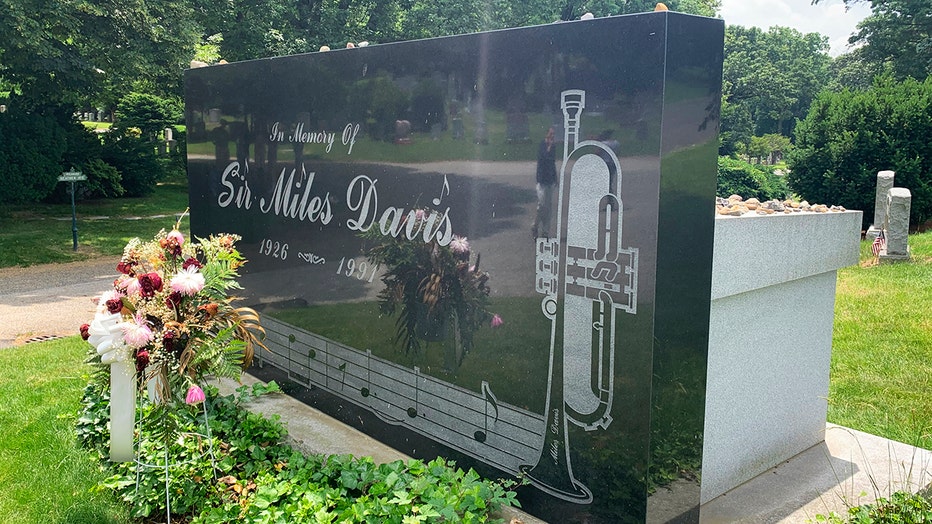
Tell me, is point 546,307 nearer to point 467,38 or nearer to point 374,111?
point 467,38

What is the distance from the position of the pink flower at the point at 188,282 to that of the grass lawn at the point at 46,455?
1.27 m

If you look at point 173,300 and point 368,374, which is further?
point 368,374

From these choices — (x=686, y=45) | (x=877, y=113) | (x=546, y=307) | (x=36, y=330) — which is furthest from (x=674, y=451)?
(x=877, y=113)

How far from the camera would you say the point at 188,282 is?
12.7 feet

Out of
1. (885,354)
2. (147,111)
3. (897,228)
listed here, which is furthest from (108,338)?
(147,111)

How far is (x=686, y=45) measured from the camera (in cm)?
325

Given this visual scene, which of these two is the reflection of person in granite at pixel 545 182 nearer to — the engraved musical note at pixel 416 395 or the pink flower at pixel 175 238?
the engraved musical note at pixel 416 395

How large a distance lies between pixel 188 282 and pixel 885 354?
672 centimetres

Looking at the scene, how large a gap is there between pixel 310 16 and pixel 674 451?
61.3ft

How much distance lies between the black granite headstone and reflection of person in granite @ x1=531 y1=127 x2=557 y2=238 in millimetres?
11

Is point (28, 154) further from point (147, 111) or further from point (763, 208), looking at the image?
point (763, 208)

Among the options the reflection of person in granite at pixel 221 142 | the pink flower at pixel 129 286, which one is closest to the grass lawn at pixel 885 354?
the pink flower at pixel 129 286

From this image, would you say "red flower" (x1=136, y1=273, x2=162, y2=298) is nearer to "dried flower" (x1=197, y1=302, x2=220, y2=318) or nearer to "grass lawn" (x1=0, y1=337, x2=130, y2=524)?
"dried flower" (x1=197, y1=302, x2=220, y2=318)

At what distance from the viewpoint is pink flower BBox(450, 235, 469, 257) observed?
4.21m
